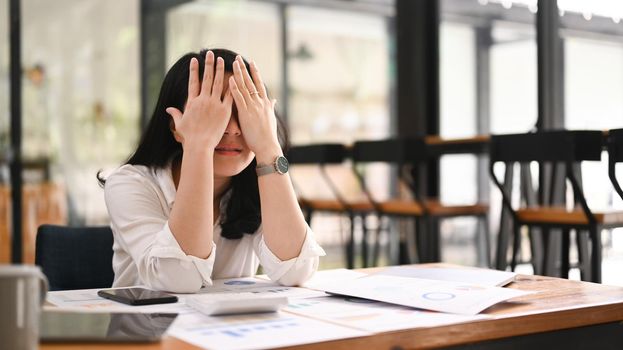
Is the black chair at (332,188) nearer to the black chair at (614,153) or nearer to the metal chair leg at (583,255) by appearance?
the metal chair leg at (583,255)

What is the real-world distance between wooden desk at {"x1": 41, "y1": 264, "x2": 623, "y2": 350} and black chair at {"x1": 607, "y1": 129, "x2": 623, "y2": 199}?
1859 mm

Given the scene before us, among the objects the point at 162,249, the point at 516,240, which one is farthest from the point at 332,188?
the point at 162,249

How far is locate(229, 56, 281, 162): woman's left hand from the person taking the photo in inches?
61.9

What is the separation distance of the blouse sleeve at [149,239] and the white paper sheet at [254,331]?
307 mm

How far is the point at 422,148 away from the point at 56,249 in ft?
10.5

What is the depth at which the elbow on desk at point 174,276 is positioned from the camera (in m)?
1.38

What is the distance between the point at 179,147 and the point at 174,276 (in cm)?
46

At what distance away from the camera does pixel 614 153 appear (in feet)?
9.97

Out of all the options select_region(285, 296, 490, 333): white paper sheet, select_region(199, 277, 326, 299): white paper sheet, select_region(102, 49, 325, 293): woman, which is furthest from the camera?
select_region(102, 49, 325, 293): woman

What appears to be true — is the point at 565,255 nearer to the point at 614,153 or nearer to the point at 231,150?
the point at 614,153

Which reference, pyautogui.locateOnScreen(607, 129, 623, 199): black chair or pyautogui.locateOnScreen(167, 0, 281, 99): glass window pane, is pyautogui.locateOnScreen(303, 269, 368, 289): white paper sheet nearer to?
pyautogui.locateOnScreen(607, 129, 623, 199): black chair

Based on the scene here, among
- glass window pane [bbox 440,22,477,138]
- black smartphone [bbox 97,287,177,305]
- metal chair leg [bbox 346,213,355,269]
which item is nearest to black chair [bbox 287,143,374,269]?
metal chair leg [bbox 346,213,355,269]

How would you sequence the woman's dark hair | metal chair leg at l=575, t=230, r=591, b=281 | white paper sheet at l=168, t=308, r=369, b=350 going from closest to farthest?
1. white paper sheet at l=168, t=308, r=369, b=350
2. the woman's dark hair
3. metal chair leg at l=575, t=230, r=591, b=281

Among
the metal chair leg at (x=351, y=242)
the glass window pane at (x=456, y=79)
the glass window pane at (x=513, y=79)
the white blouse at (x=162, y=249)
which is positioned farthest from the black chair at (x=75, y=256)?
the glass window pane at (x=456, y=79)
